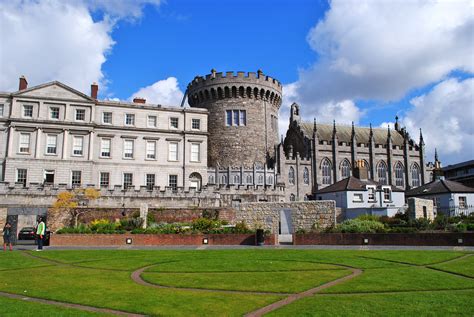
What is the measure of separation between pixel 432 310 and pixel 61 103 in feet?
146

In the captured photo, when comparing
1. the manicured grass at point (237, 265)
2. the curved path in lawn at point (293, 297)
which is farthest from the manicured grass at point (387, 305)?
the manicured grass at point (237, 265)

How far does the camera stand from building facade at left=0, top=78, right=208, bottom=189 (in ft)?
148

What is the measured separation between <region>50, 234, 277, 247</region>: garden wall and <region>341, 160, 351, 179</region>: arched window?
38.9 metres

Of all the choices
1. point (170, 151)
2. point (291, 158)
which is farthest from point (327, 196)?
point (170, 151)

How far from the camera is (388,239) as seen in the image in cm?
2645

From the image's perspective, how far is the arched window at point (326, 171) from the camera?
62719 mm

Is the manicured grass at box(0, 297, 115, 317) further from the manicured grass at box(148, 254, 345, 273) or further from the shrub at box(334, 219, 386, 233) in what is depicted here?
the shrub at box(334, 219, 386, 233)

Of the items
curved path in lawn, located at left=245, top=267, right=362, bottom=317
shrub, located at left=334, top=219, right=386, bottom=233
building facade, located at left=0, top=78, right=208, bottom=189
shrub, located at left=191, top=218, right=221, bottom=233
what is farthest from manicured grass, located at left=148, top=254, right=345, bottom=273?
building facade, located at left=0, top=78, right=208, bottom=189

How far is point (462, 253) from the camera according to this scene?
20781mm

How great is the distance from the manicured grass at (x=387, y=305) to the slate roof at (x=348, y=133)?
55092 millimetres

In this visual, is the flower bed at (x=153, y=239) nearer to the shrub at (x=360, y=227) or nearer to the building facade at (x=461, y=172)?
the shrub at (x=360, y=227)

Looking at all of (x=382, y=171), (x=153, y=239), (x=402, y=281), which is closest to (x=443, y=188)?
(x=382, y=171)

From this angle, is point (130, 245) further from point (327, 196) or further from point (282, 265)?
point (327, 196)

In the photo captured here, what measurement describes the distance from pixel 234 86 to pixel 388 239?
3478 cm
